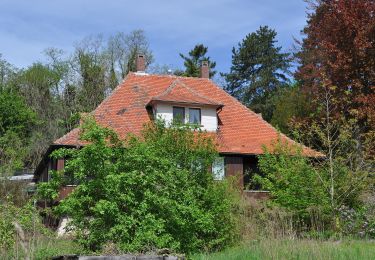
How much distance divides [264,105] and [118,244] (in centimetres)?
4051

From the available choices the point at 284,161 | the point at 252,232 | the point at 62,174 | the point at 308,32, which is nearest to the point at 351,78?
the point at 308,32

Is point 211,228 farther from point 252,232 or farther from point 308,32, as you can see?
point 308,32

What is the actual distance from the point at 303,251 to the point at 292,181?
678 cm

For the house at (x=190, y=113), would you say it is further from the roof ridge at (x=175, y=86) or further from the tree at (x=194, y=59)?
the tree at (x=194, y=59)

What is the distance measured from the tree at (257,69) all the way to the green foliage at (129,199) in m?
39.5

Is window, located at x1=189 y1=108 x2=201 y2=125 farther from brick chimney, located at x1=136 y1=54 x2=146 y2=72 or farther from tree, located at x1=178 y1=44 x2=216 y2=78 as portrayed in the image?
tree, located at x1=178 y1=44 x2=216 y2=78

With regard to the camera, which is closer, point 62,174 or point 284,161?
point 62,174

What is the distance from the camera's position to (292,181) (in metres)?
18.1

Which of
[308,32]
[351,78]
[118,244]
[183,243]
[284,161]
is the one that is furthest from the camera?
[308,32]

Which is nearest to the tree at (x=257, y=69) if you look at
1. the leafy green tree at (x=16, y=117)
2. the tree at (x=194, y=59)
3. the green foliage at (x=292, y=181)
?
the tree at (x=194, y=59)

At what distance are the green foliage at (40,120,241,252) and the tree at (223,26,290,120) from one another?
3952 centimetres

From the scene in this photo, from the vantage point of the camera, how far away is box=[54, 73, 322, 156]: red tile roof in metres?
29.0

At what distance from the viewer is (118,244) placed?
1266cm

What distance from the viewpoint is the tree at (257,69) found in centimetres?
5431
